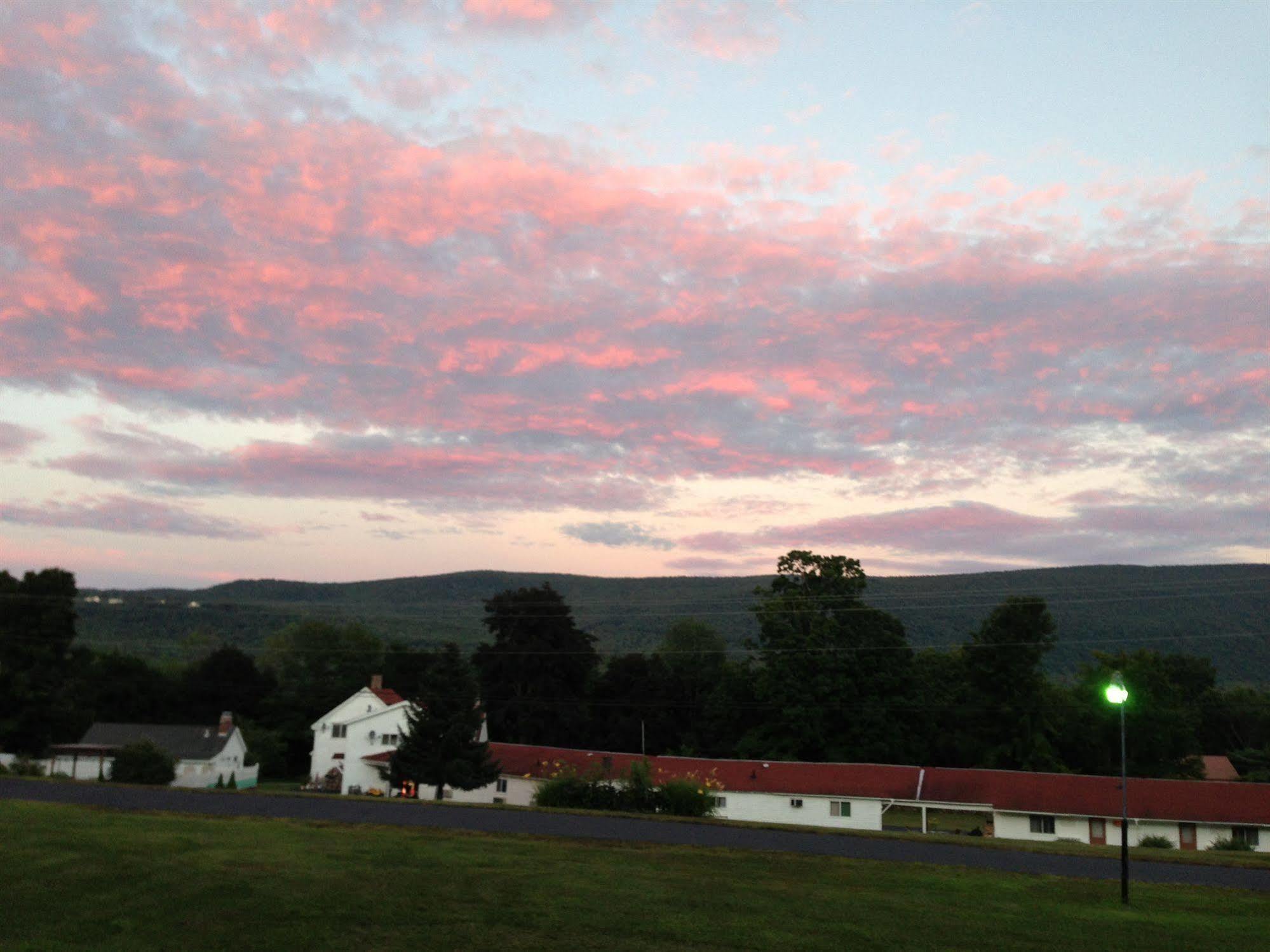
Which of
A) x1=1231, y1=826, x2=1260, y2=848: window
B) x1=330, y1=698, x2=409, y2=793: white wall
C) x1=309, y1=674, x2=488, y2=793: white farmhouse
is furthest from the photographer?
x1=330, y1=698, x2=409, y2=793: white wall

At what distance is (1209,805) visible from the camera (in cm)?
4897

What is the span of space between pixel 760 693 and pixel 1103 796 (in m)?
23.4

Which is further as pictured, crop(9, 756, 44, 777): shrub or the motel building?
crop(9, 756, 44, 777): shrub

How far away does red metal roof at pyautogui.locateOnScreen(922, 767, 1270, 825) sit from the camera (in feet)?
159

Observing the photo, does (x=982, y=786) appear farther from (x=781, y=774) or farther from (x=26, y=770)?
(x=26, y=770)

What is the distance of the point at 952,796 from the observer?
5428cm

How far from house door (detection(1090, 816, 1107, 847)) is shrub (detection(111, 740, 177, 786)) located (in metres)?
49.8

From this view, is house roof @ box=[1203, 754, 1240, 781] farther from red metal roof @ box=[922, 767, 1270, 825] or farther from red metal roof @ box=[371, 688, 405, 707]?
red metal roof @ box=[371, 688, 405, 707]

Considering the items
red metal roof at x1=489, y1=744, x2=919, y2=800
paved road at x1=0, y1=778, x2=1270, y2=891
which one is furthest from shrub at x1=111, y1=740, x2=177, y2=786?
paved road at x1=0, y1=778, x2=1270, y2=891

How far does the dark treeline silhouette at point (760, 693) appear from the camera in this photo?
67688 mm

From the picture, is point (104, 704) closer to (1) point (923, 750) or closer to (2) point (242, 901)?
(1) point (923, 750)

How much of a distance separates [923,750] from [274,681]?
70.7m

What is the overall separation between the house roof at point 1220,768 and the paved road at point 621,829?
82.4 meters

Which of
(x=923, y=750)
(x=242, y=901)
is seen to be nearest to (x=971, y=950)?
(x=242, y=901)
